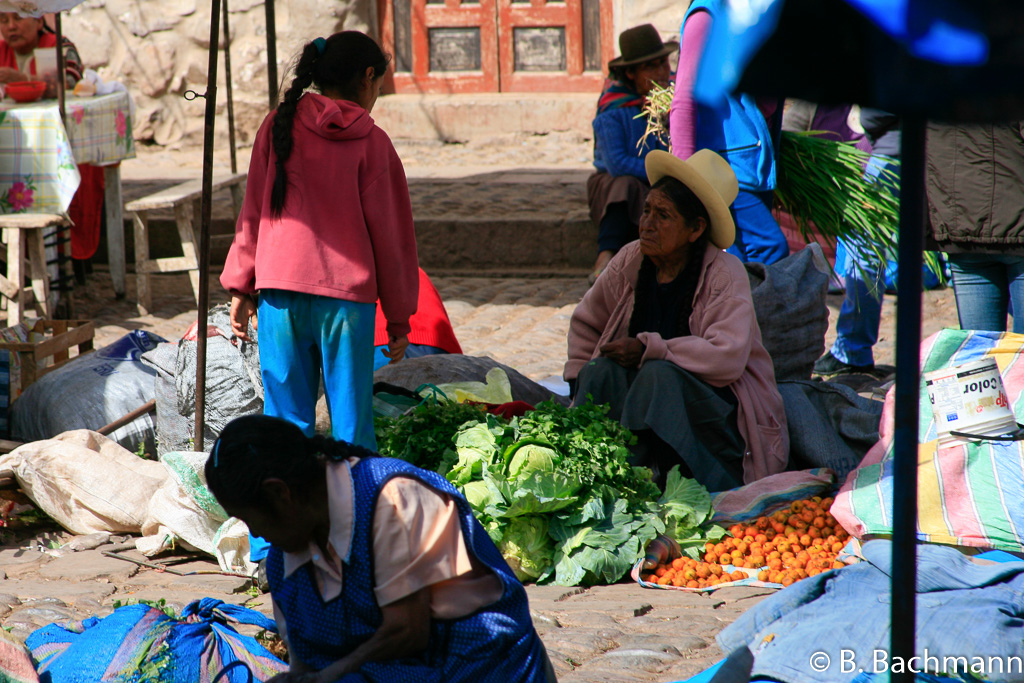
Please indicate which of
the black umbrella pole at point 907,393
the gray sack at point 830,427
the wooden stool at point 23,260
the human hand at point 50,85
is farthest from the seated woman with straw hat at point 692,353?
the human hand at point 50,85

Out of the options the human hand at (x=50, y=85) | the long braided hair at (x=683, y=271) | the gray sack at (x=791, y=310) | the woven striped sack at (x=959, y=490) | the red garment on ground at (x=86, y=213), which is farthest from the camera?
the red garment on ground at (x=86, y=213)

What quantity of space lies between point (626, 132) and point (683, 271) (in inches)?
110

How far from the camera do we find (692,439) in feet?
13.1

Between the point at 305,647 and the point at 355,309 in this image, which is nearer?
the point at 305,647

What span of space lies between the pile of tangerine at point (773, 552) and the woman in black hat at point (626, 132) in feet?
10.3

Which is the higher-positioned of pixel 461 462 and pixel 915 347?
pixel 915 347

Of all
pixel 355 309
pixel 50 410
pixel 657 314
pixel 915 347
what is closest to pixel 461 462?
pixel 355 309

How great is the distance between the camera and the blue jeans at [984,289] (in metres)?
4.15

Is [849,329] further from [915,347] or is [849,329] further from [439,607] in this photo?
[915,347]

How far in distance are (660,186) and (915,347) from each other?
9.29ft

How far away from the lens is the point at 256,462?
1.98 metres

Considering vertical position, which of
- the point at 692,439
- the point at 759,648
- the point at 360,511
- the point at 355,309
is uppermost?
the point at 355,309

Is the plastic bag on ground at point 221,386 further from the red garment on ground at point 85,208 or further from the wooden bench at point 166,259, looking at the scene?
the red garment on ground at point 85,208

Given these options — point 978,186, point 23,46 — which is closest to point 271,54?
point 23,46
